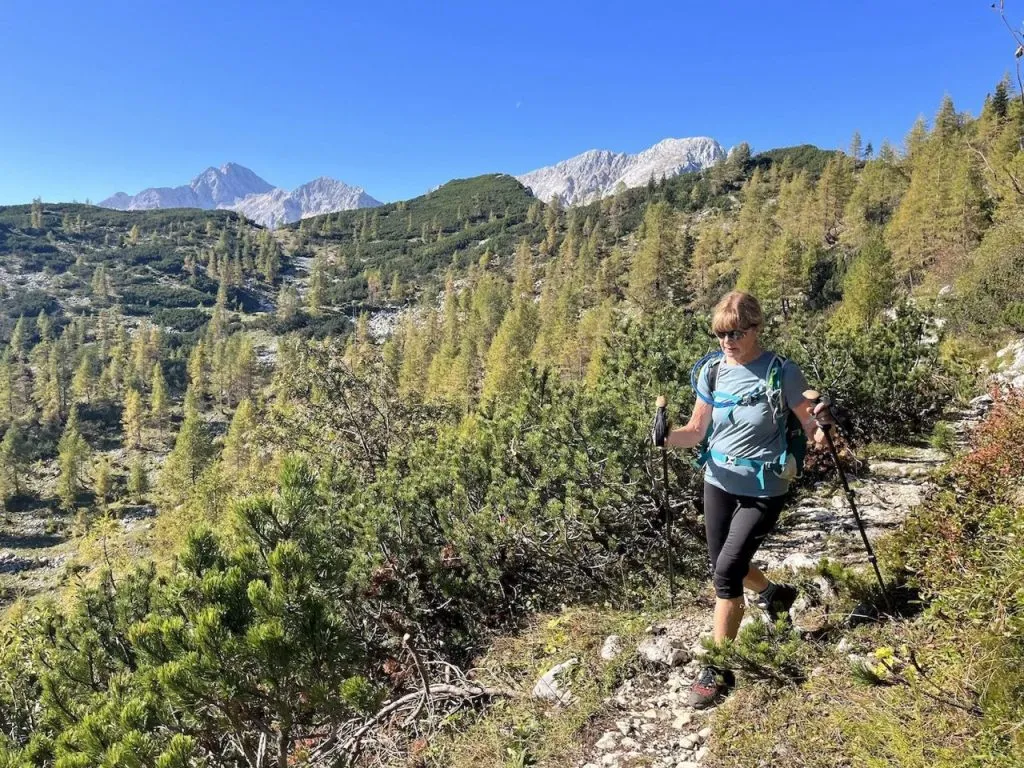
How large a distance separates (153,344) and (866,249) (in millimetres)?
102349

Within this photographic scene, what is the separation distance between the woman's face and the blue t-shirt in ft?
0.18

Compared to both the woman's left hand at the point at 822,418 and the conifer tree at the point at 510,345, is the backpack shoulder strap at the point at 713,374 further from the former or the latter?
the conifer tree at the point at 510,345

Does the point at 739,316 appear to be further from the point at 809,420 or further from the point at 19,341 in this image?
the point at 19,341

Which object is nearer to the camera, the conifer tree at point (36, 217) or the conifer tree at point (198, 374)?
the conifer tree at point (198, 374)

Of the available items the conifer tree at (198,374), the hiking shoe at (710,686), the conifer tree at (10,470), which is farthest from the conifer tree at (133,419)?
the hiking shoe at (710,686)

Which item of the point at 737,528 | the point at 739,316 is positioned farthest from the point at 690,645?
the point at 739,316

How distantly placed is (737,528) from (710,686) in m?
0.88

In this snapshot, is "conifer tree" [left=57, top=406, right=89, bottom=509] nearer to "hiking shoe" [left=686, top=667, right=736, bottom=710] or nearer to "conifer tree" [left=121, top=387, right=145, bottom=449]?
"conifer tree" [left=121, top=387, right=145, bottom=449]

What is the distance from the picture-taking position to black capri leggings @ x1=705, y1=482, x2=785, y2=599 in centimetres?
278

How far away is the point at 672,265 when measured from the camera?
56250 mm

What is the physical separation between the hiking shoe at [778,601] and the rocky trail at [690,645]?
84mm

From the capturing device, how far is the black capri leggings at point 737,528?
278cm

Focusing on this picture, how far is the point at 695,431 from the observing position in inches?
123

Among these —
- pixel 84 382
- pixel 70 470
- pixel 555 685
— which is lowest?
pixel 70 470
